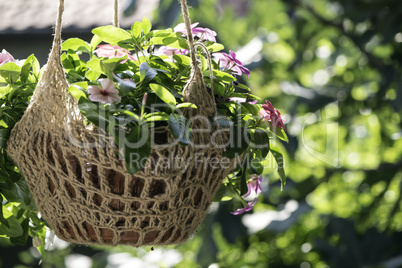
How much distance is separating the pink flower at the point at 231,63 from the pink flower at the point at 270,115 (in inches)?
2.5

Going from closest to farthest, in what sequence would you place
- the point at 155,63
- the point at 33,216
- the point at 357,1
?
the point at 155,63 → the point at 33,216 → the point at 357,1

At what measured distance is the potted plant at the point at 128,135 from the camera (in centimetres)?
68

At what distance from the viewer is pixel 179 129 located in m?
0.65

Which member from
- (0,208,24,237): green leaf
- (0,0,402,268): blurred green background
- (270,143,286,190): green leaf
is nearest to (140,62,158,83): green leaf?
(270,143,286,190): green leaf

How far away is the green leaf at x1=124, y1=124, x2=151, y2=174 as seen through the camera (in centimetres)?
64

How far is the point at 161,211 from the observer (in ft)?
2.41

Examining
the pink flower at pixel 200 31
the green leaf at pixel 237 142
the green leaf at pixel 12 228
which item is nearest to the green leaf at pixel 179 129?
the green leaf at pixel 237 142

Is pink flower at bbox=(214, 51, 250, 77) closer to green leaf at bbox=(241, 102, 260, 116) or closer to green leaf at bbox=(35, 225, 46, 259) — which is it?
green leaf at bbox=(241, 102, 260, 116)

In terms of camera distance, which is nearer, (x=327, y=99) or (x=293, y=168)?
(x=327, y=99)

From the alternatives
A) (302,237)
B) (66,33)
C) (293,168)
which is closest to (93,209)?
(302,237)

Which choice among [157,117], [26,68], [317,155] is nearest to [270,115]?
[157,117]

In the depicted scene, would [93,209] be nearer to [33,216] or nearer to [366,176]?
[33,216]

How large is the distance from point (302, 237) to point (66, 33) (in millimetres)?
1592

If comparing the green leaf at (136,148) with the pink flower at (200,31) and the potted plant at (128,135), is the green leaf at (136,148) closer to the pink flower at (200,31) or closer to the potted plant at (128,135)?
the potted plant at (128,135)
